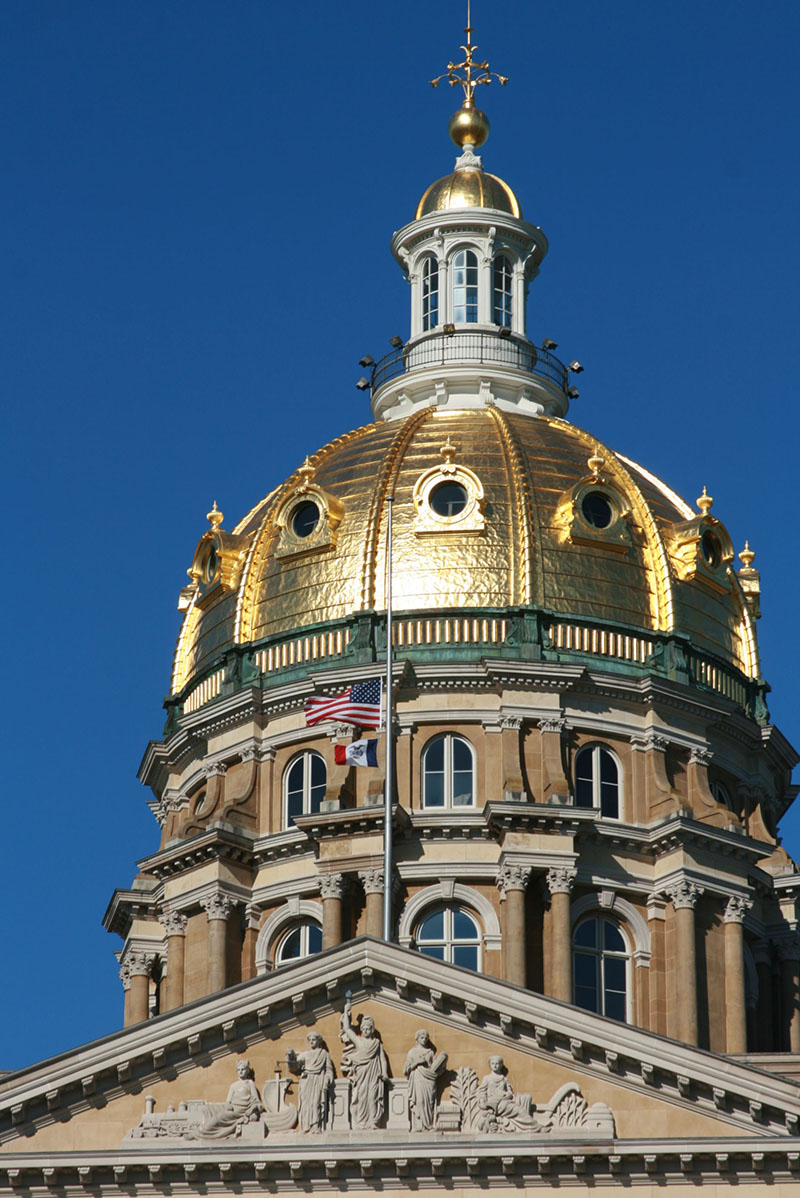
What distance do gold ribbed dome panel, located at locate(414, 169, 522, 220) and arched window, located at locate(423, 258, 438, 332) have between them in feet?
4.31

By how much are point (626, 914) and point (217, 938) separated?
8940 mm

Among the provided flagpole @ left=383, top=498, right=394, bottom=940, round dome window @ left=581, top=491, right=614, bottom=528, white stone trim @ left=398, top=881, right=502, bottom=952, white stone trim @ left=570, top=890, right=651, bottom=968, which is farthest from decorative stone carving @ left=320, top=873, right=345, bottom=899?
round dome window @ left=581, top=491, right=614, bottom=528

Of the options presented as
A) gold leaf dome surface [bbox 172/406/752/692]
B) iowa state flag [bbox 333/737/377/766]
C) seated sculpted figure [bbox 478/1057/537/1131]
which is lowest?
seated sculpted figure [bbox 478/1057/537/1131]

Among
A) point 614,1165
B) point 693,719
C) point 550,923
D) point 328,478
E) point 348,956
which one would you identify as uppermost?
point 328,478

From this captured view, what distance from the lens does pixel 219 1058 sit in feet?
176

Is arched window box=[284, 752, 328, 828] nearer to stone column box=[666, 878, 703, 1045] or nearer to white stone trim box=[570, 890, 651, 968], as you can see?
white stone trim box=[570, 890, 651, 968]

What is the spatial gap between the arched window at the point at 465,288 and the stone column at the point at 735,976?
1829 cm

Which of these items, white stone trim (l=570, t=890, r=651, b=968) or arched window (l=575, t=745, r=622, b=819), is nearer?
white stone trim (l=570, t=890, r=651, b=968)

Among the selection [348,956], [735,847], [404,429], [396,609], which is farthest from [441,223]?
[348,956]

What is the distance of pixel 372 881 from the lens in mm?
70500

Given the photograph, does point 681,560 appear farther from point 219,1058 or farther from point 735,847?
point 219,1058

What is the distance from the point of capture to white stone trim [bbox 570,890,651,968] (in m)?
71.4

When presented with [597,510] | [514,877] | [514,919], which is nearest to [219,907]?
[514,877]

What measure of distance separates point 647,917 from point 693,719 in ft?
16.8
